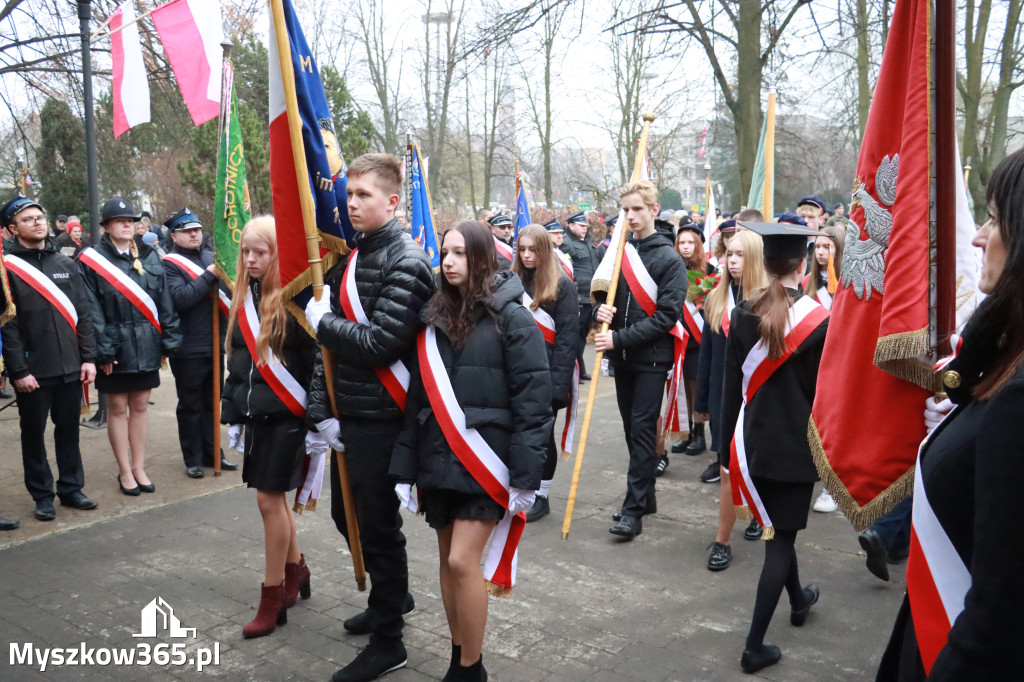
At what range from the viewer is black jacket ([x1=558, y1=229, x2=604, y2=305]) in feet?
42.4

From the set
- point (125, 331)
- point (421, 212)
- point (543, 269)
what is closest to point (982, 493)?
point (543, 269)

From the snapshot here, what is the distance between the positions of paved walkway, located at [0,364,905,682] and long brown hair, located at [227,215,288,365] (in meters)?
1.43

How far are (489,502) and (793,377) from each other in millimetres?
1636

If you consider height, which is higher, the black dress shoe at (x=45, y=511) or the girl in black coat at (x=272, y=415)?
the girl in black coat at (x=272, y=415)

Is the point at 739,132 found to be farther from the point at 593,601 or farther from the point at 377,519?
the point at 377,519

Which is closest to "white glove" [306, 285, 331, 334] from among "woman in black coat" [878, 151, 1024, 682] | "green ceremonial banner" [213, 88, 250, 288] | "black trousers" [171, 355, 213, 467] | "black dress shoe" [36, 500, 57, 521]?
"woman in black coat" [878, 151, 1024, 682]

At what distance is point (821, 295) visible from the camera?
584cm

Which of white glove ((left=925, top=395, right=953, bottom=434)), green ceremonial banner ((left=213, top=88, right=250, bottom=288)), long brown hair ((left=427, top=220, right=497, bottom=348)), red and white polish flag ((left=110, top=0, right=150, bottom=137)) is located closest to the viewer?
white glove ((left=925, top=395, right=953, bottom=434))

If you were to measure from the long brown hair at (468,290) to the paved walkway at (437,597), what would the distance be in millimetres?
1629

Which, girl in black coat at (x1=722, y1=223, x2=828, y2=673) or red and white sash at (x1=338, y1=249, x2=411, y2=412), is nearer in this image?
red and white sash at (x1=338, y1=249, x2=411, y2=412)

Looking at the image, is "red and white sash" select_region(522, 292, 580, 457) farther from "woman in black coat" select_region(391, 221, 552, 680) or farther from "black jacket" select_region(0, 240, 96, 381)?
"black jacket" select_region(0, 240, 96, 381)

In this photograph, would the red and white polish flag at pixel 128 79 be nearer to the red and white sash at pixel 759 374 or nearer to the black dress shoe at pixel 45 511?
the black dress shoe at pixel 45 511

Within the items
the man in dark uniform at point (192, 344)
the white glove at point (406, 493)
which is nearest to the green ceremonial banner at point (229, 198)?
the man in dark uniform at point (192, 344)

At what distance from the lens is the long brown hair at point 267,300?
13.8 feet
